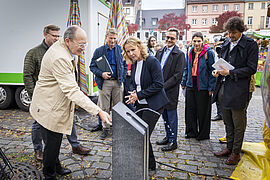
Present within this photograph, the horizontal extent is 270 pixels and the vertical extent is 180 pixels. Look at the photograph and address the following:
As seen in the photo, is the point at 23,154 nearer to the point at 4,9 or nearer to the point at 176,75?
the point at 176,75

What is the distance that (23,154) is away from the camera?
3.73 metres

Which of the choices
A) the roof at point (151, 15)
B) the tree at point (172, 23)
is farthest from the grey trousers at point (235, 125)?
the roof at point (151, 15)

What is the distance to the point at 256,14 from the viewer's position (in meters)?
50.2

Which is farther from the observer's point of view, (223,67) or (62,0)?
(62,0)

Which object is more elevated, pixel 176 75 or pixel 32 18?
pixel 32 18

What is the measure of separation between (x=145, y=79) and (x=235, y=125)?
1643 millimetres

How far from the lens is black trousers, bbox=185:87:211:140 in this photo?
4364 millimetres

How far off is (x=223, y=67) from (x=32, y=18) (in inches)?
210

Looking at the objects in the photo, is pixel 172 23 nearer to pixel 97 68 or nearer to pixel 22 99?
pixel 22 99

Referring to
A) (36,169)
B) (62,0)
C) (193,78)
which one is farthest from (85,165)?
(62,0)

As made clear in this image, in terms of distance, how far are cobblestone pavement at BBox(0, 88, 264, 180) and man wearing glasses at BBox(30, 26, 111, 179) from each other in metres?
0.91

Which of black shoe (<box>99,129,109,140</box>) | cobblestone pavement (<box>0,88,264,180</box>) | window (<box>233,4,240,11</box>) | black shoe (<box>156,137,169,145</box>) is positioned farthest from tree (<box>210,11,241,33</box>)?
black shoe (<box>99,129,109,140</box>)

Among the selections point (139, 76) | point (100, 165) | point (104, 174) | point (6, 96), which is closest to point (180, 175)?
point (104, 174)

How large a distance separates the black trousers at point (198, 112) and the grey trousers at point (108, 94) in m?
1.51
